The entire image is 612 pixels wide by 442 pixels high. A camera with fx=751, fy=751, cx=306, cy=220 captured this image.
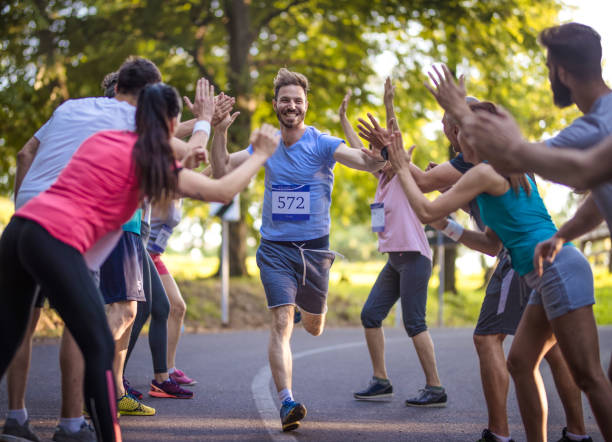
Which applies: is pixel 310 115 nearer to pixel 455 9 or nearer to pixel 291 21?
pixel 291 21

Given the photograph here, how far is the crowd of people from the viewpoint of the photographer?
3.35 m

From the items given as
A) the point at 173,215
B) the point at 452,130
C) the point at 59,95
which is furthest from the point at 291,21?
the point at 452,130

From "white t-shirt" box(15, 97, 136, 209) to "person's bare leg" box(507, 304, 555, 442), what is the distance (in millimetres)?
2354

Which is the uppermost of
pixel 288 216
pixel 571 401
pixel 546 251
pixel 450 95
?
pixel 450 95

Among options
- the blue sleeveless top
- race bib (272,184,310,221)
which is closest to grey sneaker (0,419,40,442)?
race bib (272,184,310,221)

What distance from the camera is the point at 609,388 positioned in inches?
136

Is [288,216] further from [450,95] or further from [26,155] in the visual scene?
[450,95]

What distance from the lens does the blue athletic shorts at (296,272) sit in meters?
5.41

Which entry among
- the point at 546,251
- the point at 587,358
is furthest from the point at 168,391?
the point at 587,358

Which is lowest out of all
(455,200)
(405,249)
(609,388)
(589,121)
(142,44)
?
(609,388)

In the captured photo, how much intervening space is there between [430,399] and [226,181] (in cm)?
330

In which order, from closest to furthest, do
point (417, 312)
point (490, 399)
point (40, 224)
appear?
point (40, 224) < point (490, 399) < point (417, 312)

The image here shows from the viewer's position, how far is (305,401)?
640 cm

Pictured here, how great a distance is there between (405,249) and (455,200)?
240cm
